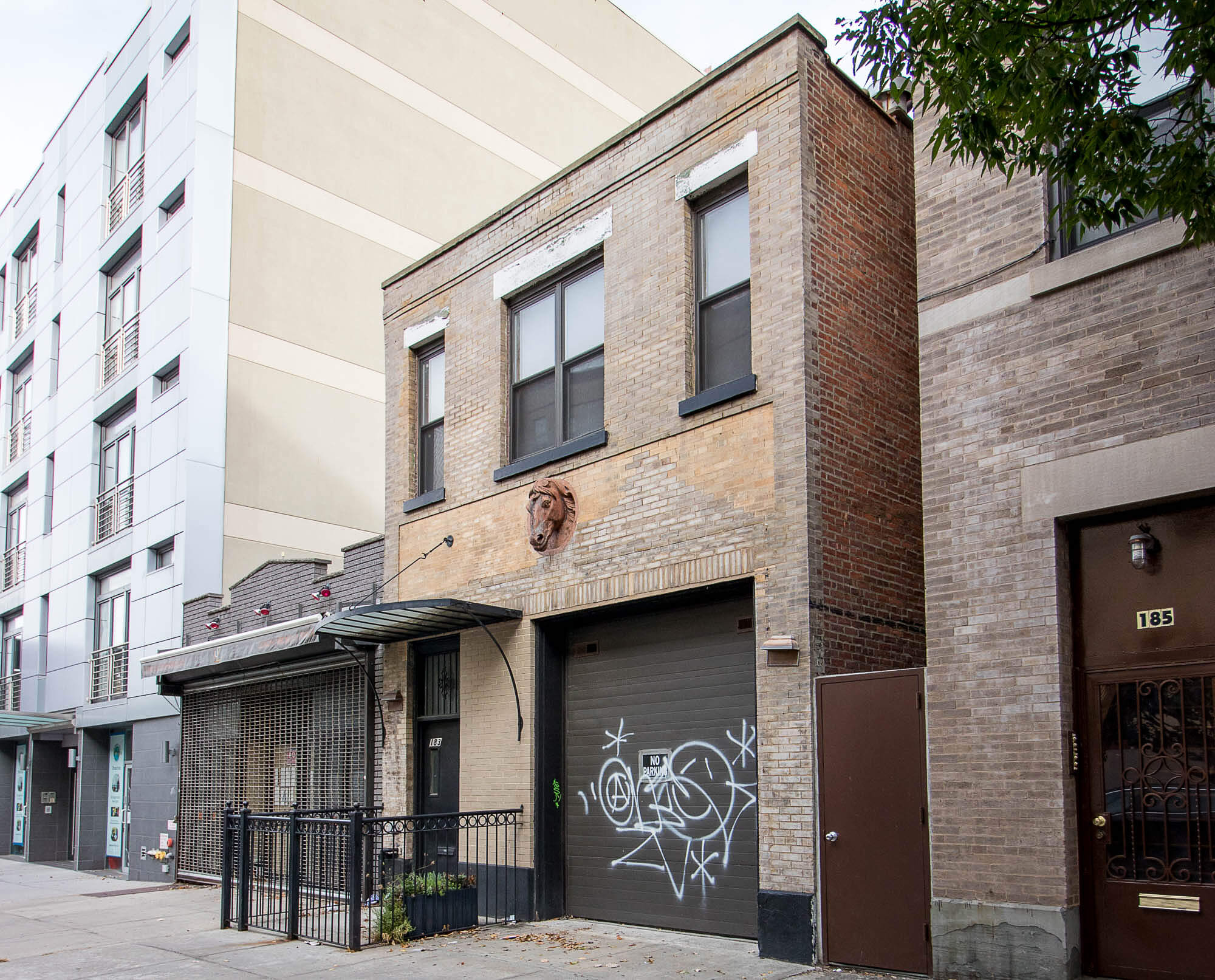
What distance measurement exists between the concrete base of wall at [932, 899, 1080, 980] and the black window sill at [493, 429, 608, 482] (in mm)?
5602

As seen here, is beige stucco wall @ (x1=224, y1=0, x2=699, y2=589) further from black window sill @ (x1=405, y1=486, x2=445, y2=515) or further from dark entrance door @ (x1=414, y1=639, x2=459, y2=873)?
dark entrance door @ (x1=414, y1=639, x2=459, y2=873)

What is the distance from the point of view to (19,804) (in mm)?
28531

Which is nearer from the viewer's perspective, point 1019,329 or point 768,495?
point 1019,329

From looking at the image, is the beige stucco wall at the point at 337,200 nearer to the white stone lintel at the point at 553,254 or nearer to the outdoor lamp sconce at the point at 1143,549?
the white stone lintel at the point at 553,254

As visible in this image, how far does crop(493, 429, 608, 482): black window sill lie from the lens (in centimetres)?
1218

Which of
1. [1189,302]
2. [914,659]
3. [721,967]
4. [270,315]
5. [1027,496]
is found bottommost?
[721,967]

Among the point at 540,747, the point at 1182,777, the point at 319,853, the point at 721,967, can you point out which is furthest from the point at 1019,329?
the point at 319,853

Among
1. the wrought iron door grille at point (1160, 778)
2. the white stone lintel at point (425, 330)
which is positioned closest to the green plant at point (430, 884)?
the wrought iron door grille at point (1160, 778)

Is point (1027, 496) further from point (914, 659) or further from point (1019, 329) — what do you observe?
point (914, 659)

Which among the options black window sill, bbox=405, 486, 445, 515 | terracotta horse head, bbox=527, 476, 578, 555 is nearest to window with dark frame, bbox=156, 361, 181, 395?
black window sill, bbox=405, 486, 445, 515

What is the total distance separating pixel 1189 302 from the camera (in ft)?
25.5

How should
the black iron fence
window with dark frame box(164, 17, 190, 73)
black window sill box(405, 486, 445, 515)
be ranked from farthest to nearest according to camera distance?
window with dark frame box(164, 17, 190, 73)
black window sill box(405, 486, 445, 515)
the black iron fence

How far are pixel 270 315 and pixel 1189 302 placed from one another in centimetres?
1811

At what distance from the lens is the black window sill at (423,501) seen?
14.4 metres
